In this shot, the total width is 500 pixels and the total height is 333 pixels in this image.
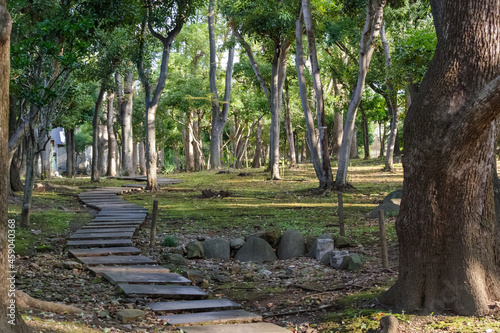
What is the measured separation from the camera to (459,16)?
525 cm

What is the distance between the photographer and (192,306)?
19.0 ft

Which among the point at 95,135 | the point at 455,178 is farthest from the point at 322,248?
the point at 95,135

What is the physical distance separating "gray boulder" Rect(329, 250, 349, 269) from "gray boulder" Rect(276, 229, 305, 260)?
0.98 m

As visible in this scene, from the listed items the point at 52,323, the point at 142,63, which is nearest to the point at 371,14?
the point at 142,63

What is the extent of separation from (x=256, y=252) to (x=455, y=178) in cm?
488

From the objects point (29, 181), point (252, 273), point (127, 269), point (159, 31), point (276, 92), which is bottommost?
point (252, 273)

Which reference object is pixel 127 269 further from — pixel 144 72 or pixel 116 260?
pixel 144 72

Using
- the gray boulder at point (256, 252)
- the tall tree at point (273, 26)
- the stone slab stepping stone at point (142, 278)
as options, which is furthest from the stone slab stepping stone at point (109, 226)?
the tall tree at point (273, 26)

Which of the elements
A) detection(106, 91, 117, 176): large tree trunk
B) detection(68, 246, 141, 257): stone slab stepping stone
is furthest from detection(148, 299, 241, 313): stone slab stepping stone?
detection(106, 91, 117, 176): large tree trunk

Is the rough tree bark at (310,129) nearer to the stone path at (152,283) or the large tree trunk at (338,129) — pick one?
the stone path at (152,283)

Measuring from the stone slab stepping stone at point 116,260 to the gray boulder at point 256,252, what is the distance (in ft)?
7.17

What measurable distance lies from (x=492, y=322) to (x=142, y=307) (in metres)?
3.63

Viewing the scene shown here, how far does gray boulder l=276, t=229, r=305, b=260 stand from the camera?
939 centimetres

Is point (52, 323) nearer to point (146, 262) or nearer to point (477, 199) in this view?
Answer: point (146, 262)
